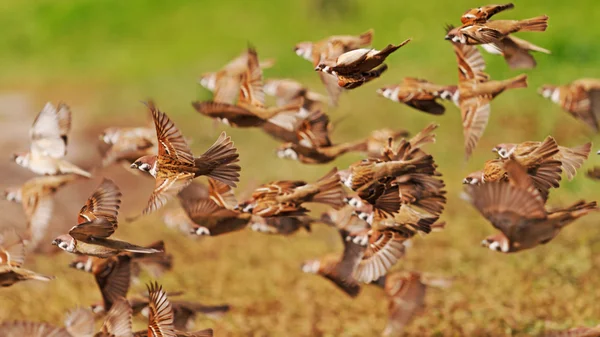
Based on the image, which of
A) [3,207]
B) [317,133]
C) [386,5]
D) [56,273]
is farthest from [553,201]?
[386,5]

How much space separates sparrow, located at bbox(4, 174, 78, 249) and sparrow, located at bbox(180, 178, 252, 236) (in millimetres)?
498

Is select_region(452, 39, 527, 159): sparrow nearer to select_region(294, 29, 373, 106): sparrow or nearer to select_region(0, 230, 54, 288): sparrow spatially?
select_region(294, 29, 373, 106): sparrow

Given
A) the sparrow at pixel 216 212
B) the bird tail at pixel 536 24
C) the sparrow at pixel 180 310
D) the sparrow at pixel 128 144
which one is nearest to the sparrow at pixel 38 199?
the sparrow at pixel 128 144

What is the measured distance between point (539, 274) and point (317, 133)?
5.16ft

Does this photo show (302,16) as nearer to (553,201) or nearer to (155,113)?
(553,201)

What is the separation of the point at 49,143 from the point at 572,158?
1655mm

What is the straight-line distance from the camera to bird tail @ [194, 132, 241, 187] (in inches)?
90.5

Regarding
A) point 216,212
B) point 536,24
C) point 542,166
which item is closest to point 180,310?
point 216,212

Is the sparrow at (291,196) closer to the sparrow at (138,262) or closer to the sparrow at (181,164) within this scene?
the sparrow at (181,164)

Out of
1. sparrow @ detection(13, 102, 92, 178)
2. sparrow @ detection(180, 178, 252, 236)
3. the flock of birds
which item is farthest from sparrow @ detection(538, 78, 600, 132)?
sparrow @ detection(13, 102, 92, 178)

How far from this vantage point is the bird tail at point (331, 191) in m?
2.52

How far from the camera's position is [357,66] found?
2.22 m

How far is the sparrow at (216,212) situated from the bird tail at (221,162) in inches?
11.3

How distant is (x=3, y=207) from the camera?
18.7ft
